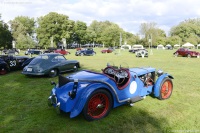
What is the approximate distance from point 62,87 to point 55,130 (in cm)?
104

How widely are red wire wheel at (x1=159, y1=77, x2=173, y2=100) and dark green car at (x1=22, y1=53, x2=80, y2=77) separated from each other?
605 centimetres

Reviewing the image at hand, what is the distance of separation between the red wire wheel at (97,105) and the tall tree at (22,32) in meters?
60.3

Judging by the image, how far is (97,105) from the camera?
4.44 m

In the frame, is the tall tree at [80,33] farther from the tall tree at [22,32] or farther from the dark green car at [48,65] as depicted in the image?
the dark green car at [48,65]

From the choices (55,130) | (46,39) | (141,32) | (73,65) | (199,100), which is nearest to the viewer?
(55,130)

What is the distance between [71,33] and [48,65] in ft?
207

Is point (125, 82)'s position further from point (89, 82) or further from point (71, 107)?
point (71, 107)

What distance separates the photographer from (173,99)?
612 centimetres

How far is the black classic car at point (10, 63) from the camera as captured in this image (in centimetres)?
1142

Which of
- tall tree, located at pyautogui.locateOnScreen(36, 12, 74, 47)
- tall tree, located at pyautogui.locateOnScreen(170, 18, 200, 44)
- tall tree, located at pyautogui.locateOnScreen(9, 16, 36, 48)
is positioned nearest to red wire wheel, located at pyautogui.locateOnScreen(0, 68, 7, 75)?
tall tree, located at pyautogui.locateOnScreen(9, 16, 36, 48)

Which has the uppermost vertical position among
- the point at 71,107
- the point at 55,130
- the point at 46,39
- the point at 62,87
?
the point at 46,39

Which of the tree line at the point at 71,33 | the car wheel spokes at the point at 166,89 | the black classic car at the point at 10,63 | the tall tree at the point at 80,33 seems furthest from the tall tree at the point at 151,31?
the car wheel spokes at the point at 166,89

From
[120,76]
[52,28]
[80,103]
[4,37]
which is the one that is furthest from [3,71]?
[52,28]

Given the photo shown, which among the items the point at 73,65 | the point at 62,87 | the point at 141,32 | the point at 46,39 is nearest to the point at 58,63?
the point at 73,65
